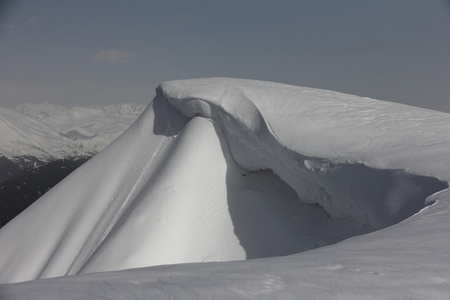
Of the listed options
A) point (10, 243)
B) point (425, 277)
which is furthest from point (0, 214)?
point (425, 277)

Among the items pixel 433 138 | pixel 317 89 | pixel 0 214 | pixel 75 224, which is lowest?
pixel 0 214

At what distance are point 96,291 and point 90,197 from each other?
18.1 feet

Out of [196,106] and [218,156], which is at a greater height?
[196,106]

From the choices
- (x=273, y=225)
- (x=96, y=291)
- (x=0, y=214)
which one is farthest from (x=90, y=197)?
(x=0, y=214)

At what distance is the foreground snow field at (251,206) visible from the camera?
1.53m

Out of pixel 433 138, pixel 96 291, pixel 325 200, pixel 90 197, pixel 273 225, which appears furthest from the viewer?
pixel 90 197

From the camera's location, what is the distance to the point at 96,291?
137cm

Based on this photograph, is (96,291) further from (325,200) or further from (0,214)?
(0,214)

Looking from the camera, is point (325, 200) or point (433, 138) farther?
→ point (325, 200)

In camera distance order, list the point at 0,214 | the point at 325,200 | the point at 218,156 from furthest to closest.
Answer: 1. the point at 0,214
2. the point at 218,156
3. the point at 325,200

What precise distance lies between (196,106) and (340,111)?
7.23ft

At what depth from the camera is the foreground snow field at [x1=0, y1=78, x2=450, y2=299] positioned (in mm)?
1527

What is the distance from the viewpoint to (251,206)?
5660mm

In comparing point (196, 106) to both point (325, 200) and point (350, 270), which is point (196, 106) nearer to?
point (325, 200)
